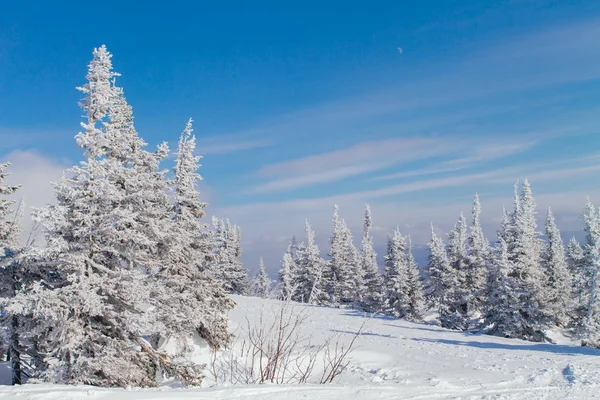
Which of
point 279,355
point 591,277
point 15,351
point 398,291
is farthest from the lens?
point 398,291

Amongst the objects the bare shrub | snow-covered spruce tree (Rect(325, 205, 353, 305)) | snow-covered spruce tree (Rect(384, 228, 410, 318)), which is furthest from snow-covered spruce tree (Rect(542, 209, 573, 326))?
the bare shrub

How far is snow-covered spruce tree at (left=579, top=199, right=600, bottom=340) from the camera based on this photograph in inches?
1196

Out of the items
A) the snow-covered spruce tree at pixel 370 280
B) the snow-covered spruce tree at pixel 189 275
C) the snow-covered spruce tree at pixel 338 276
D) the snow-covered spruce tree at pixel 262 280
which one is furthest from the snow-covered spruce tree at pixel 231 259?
the snow-covered spruce tree at pixel 189 275

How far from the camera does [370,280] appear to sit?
176 ft

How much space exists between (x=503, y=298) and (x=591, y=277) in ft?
29.3

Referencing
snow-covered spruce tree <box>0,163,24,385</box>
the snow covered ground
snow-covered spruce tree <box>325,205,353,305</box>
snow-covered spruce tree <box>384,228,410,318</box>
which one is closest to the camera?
the snow covered ground

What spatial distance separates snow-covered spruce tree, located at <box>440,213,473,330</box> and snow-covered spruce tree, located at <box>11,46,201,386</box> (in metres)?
31.6

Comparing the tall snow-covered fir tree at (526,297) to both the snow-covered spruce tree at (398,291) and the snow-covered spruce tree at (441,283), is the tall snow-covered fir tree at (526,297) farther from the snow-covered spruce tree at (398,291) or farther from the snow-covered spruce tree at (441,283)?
the snow-covered spruce tree at (398,291)

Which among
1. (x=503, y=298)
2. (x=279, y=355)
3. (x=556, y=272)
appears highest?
(x=556, y=272)

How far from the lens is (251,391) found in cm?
683

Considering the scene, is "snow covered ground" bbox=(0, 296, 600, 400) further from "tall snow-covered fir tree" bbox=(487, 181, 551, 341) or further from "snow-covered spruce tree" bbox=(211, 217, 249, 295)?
"snow-covered spruce tree" bbox=(211, 217, 249, 295)

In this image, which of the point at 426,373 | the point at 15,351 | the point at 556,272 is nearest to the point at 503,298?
the point at 426,373

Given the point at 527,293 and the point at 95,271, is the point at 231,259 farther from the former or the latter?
the point at 95,271

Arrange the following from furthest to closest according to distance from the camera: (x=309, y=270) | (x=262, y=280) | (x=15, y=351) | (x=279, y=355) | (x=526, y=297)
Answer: (x=262, y=280), (x=309, y=270), (x=526, y=297), (x=15, y=351), (x=279, y=355)
